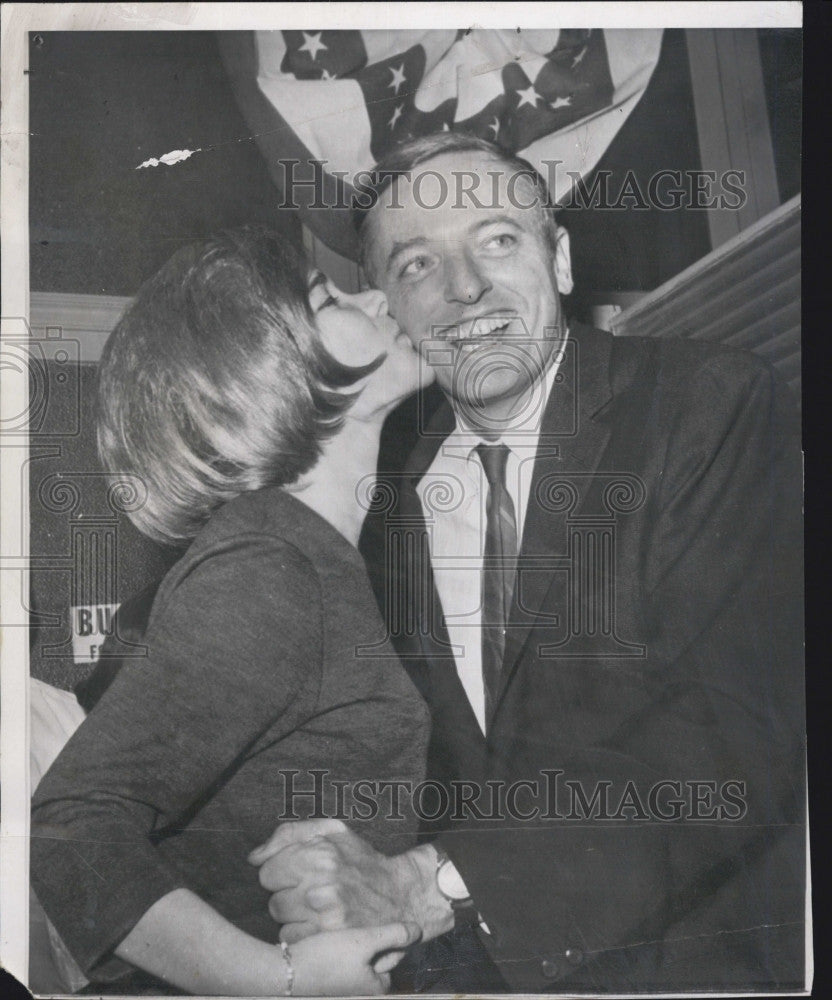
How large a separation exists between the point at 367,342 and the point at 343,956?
187 centimetres

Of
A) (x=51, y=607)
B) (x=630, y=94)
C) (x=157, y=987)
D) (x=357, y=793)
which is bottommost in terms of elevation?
(x=157, y=987)

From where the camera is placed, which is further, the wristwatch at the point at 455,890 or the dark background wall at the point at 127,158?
the dark background wall at the point at 127,158

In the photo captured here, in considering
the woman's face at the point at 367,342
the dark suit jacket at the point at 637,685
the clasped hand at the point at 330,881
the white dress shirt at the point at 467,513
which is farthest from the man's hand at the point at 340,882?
the woman's face at the point at 367,342

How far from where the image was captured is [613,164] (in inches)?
121

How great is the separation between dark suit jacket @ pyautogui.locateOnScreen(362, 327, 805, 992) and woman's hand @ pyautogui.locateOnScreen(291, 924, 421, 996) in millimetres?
283

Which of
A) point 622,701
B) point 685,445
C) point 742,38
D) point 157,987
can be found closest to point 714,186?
point 742,38

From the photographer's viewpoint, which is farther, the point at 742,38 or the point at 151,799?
the point at 742,38

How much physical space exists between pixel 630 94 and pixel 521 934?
104 inches

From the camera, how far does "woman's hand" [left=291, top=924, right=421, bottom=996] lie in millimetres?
2934

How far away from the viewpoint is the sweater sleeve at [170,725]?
114 inches

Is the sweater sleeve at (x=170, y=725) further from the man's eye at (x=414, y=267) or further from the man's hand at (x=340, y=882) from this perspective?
the man's eye at (x=414, y=267)

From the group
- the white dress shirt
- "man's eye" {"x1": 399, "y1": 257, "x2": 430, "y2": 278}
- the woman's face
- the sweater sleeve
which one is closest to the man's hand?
the sweater sleeve

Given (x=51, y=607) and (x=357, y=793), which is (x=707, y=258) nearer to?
(x=357, y=793)

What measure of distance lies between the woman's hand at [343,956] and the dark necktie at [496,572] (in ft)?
2.31
